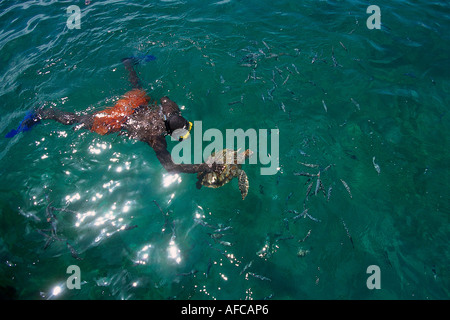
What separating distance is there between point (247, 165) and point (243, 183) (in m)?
0.72

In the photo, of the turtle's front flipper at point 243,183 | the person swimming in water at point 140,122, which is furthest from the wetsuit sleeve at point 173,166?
the turtle's front flipper at point 243,183

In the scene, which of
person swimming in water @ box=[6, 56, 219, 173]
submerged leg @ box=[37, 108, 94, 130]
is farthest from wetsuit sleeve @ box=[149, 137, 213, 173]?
submerged leg @ box=[37, 108, 94, 130]

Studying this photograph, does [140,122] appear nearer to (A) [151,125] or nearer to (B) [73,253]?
(A) [151,125]

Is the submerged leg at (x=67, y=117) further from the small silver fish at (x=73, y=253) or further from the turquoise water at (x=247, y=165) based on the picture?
the small silver fish at (x=73, y=253)

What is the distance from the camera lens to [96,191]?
7008mm

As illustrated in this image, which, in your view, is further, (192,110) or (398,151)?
(192,110)

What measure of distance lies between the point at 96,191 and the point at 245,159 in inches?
176

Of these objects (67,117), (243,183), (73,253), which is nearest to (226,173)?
(243,183)

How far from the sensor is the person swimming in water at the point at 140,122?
6.95 m

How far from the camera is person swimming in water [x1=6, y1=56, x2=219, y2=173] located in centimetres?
695

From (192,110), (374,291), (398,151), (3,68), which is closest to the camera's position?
(374,291)

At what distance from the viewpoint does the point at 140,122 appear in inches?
291
